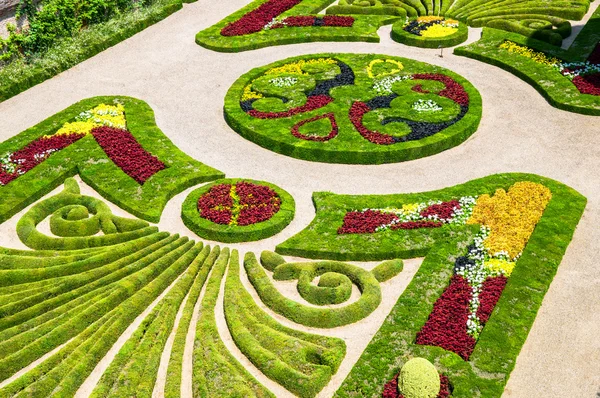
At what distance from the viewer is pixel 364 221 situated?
27.2 metres

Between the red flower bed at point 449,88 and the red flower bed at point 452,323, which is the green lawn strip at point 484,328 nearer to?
the red flower bed at point 452,323

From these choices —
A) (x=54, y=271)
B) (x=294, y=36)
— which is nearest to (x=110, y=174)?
(x=54, y=271)

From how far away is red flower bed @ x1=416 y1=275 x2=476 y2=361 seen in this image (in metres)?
21.5

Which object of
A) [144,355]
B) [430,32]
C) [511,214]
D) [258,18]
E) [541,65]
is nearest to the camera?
[144,355]

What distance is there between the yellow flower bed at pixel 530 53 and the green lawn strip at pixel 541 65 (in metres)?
0.27

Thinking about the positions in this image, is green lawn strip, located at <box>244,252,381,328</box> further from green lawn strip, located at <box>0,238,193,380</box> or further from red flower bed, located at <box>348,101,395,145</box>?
red flower bed, located at <box>348,101,395,145</box>

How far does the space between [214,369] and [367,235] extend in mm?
8939

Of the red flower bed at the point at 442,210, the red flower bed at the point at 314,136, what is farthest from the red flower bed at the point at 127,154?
the red flower bed at the point at 442,210

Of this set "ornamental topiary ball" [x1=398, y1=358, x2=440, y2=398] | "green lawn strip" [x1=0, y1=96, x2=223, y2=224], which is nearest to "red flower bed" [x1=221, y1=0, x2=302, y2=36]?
"green lawn strip" [x1=0, y1=96, x2=223, y2=224]

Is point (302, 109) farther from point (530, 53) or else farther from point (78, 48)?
point (78, 48)

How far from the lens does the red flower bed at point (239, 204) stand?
27812 millimetres

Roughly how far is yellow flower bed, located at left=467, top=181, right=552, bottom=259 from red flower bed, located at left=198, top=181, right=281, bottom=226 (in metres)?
8.89

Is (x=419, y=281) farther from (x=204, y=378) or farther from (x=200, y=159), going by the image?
(x=200, y=159)

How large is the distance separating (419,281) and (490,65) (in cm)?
2147
